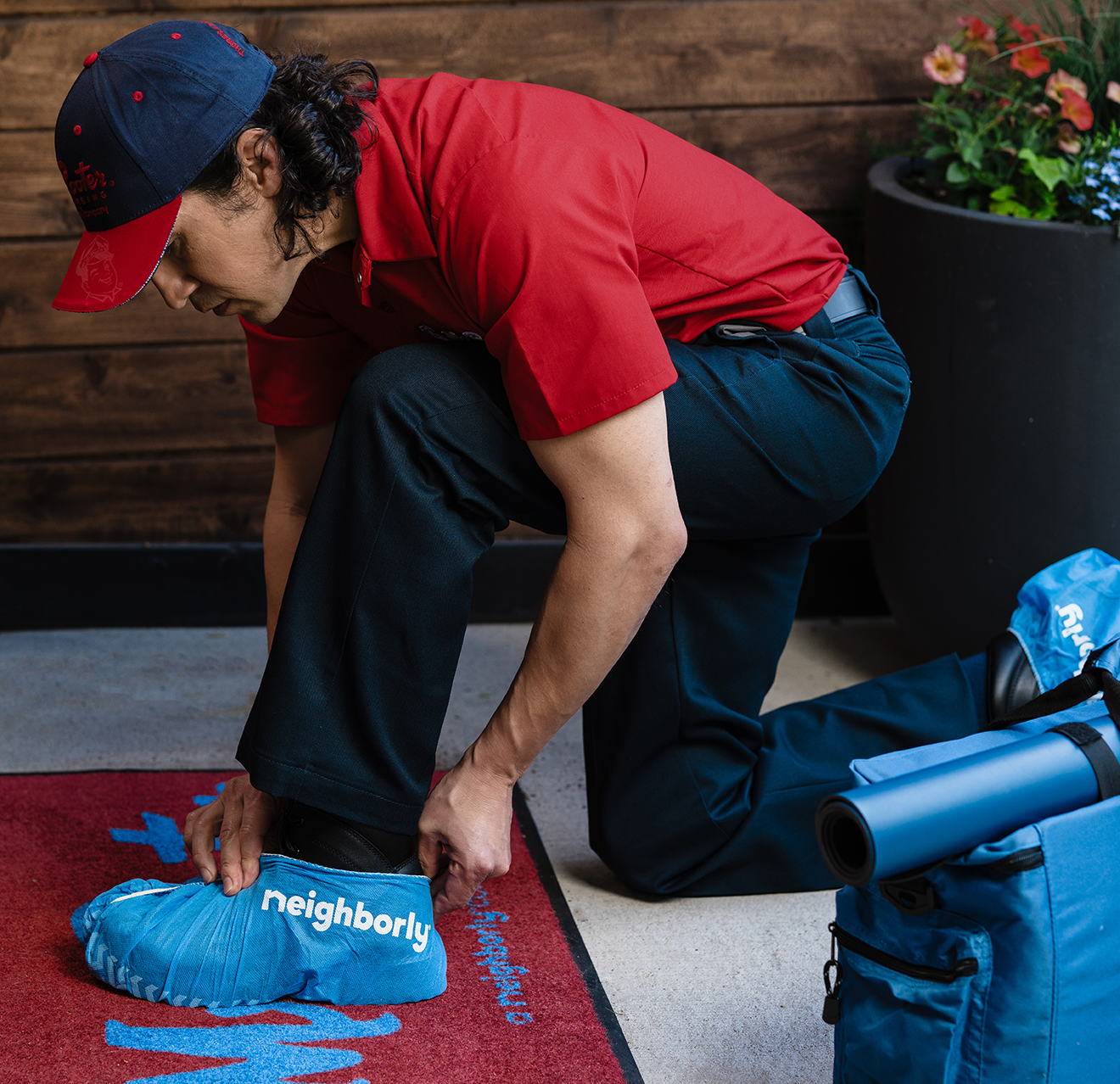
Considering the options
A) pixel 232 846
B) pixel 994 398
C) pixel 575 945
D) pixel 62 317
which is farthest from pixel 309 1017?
pixel 62 317

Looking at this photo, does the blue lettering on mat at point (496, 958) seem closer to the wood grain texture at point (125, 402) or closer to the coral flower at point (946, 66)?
the wood grain texture at point (125, 402)

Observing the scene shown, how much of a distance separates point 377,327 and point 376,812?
52 centimetres

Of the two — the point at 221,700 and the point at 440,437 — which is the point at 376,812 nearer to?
the point at 440,437

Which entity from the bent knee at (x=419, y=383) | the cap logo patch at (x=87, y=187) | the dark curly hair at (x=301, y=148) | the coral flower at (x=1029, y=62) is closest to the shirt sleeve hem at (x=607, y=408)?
the bent knee at (x=419, y=383)

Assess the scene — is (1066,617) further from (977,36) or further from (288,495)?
(977,36)

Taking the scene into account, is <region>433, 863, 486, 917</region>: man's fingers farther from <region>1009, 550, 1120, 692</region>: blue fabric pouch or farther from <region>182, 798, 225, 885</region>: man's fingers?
<region>1009, 550, 1120, 692</region>: blue fabric pouch

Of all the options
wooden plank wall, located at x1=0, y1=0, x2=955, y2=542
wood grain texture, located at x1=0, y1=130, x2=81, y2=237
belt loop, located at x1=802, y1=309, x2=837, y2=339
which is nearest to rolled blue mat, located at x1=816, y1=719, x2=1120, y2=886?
belt loop, located at x1=802, y1=309, x2=837, y2=339

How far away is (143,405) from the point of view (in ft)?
7.00

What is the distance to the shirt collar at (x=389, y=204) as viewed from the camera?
103cm

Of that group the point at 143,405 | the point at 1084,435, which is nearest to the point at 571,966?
the point at 1084,435

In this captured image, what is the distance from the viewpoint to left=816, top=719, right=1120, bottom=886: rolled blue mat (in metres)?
0.75

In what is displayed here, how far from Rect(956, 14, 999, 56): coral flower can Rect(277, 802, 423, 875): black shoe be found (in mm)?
1489

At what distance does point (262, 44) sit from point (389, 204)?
3.70ft

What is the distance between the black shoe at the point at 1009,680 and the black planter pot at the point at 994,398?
0.43 metres
